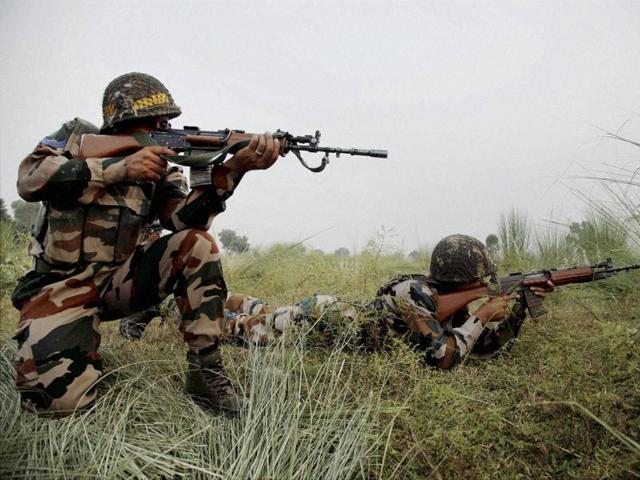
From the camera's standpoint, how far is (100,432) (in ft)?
6.38

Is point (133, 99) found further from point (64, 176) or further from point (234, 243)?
point (234, 243)

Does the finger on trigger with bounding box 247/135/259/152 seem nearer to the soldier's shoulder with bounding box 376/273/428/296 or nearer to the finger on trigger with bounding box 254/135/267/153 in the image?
the finger on trigger with bounding box 254/135/267/153

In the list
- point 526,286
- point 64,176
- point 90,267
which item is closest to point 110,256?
point 90,267

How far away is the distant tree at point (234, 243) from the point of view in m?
7.12

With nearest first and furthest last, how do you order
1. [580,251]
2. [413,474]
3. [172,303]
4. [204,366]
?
1. [413,474]
2. [204,366]
3. [172,303]
4. [580,251]

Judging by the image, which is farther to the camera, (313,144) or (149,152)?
(313,144)

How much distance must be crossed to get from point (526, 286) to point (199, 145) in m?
2.28

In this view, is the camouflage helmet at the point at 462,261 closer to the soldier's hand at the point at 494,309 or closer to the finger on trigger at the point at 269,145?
the soldier's hand at the point at 494,309

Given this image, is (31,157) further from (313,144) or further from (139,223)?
(313,144)

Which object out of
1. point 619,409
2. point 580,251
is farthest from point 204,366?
point 580,251

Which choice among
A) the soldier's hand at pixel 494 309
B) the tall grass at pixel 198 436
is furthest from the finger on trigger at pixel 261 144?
the soldier's hand at pixel 494 309

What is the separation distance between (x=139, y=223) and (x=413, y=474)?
179 centimetres

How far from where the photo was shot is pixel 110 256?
2.53 m

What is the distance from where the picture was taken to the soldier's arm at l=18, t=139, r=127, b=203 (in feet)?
7.75
